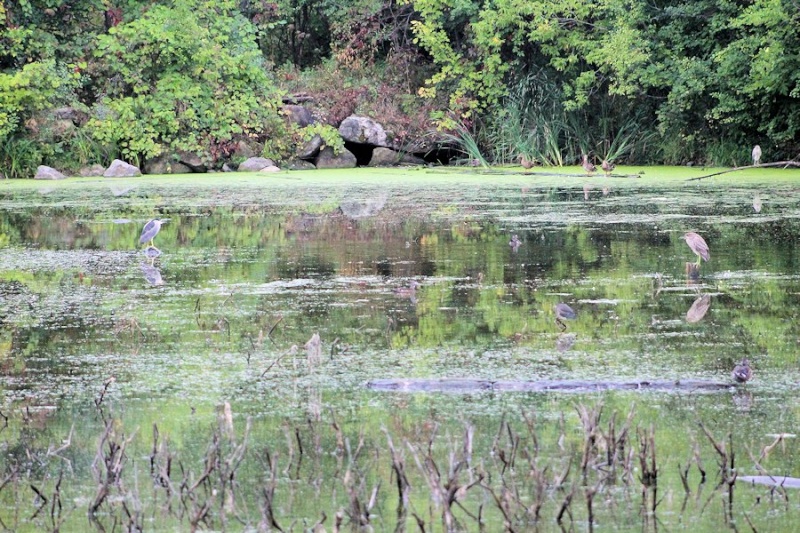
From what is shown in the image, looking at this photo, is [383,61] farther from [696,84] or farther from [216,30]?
[696,84]

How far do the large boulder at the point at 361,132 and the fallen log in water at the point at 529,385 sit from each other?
14852 millimetres

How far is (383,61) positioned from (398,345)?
17.1 m

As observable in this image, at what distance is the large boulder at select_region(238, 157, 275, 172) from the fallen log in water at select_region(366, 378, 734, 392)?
1421cm

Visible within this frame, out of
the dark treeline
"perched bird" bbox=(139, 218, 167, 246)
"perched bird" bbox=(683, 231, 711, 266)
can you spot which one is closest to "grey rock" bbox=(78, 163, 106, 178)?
the dark treeline

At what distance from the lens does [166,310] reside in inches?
228

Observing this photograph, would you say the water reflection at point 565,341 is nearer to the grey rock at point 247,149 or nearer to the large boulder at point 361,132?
the grey rock at point 247,149

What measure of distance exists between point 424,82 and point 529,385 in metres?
17.0

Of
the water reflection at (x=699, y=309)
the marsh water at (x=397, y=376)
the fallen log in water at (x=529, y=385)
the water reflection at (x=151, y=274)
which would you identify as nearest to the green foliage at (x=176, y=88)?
the marsh water at (x=397, y=376)

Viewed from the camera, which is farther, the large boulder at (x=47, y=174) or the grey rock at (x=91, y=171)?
the grey rock at (x=91, y=171)

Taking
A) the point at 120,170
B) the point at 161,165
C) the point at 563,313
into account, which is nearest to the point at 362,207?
the point at 563,313

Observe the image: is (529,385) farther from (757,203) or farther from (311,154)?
(311,154)

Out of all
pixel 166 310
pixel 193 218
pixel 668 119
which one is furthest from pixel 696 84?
pixel 166 310

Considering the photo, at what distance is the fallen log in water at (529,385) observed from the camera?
13.2 feet

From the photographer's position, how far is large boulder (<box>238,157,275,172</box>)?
1811cm
